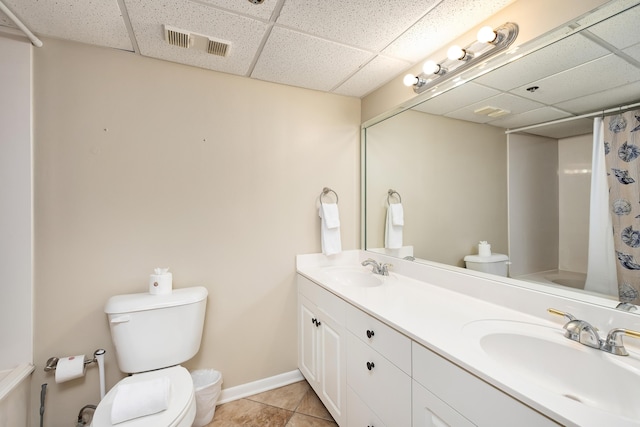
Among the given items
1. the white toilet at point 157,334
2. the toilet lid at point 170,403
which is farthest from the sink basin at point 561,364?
the white toilet at point 157,334

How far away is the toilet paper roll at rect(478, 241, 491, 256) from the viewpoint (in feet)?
4.70

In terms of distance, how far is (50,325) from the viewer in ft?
4.70

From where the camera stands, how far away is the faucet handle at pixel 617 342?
0.82m

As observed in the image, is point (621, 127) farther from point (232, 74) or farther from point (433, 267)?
point (232, 74)

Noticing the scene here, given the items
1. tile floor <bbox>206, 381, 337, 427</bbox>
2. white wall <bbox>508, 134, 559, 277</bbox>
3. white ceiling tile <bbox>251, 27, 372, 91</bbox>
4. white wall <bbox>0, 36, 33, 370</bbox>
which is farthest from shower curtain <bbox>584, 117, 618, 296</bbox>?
white wall <bbox>0, 36, 33, 370</bbox>

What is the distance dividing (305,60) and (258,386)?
7.08 ft

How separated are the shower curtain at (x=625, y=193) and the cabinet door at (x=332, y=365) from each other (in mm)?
1143

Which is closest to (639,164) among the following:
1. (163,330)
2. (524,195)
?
(524,195)

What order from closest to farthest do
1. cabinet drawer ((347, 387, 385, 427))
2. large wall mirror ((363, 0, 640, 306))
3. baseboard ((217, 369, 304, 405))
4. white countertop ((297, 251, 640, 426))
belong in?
1. white countertop ((297, 251, 640, 426))
2. large wall mirror ((363, 0, 640, 306))
3. cabinet drawer ((347, 387, 385, 427))
4. baseboard ((217, 369, 304, 405))

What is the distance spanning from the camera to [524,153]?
1311 mm

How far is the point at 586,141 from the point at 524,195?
33 centimetres

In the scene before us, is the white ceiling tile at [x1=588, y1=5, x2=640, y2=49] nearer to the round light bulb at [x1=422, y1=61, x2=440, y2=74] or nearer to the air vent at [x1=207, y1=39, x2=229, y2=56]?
the round light bulb at [x1=422, y1=61, x2=440, y2=74]

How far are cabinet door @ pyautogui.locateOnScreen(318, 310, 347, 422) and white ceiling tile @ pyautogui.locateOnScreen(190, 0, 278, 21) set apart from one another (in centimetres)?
155

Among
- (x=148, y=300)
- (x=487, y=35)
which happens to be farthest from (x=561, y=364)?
(x=148, y=300)
